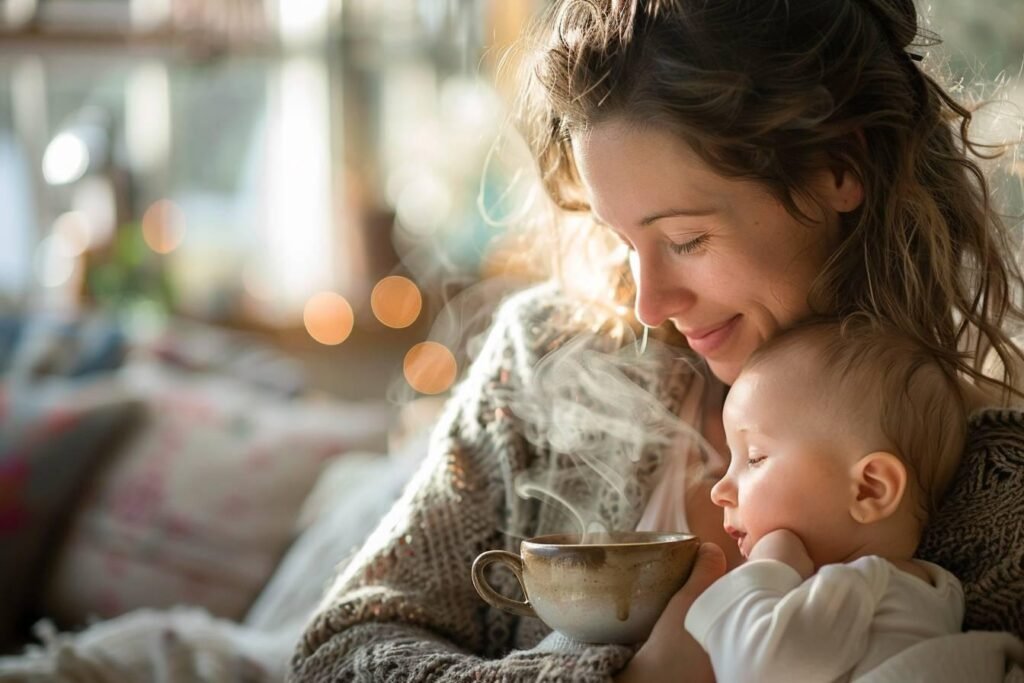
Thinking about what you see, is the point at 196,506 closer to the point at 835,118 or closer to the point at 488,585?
the point at 488,585

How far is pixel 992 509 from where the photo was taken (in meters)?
1.12

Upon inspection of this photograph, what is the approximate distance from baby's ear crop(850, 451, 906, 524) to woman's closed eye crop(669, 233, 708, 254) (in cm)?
26

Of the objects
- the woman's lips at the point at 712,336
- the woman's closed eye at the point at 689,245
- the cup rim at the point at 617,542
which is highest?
the woman's closed eye at the point at 689,245

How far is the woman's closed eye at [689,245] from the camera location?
47.1 inches

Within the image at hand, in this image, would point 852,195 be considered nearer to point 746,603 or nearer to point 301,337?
point 746,603

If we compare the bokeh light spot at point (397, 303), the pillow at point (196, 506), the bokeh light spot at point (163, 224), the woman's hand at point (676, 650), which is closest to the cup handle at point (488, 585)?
the woman's hand at point (676, 650)

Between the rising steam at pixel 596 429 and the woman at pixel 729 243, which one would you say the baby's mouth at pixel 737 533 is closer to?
the woman at pixel 729 243

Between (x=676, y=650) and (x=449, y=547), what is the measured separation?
0.39 m

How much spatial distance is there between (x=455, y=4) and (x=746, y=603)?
3.70m

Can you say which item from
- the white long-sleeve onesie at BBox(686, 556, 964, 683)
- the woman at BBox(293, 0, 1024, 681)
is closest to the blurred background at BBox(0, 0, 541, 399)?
the woman at BBox(293, 0, 1024, 681)

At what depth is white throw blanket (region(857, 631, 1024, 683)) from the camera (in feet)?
3.14

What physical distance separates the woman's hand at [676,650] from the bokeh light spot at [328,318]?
340 cm

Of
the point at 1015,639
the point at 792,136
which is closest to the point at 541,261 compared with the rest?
the point at 792,136

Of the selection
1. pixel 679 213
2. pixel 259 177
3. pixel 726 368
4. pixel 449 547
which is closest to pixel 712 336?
pixel 726 368
